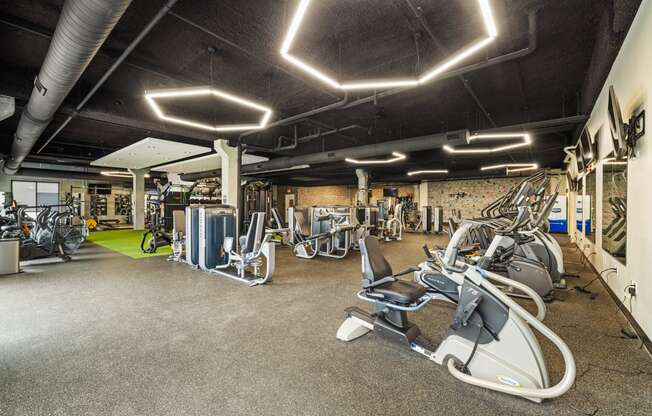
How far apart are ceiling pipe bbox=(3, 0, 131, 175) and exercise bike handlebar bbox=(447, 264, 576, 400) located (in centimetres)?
360

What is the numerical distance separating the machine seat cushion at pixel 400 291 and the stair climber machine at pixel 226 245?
8.53 feet

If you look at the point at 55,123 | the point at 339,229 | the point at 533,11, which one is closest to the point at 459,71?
the point at 533,11

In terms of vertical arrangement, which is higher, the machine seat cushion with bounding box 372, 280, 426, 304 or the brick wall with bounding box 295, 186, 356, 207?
the brick wall with bounding box 295, 186, 356, 207

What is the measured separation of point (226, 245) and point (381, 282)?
151 inches

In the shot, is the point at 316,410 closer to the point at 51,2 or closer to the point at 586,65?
the point at 51,2

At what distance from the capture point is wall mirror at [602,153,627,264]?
360 cm

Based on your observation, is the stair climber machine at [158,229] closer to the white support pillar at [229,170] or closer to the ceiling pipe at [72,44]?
the white support pillar at [229,170]

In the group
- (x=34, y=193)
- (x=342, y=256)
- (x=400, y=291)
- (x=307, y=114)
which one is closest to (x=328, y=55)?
(x=307, y=114)

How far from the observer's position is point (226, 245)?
5.51 m

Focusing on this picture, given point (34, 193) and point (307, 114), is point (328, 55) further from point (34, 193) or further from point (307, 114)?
point (34, 193)

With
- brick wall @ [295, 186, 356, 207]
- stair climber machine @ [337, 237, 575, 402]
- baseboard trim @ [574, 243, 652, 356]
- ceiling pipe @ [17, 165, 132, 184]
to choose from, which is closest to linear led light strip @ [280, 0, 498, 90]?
stair climber machine @ [337, 237, 575, 402]

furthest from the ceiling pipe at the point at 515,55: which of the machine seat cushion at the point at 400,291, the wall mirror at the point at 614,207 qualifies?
the machine seat cushion at the point at 400,291

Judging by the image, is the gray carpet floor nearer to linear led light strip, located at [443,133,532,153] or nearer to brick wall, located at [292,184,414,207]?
linear led light strip, located at [443,133,532,153]

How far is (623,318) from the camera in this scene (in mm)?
3373
